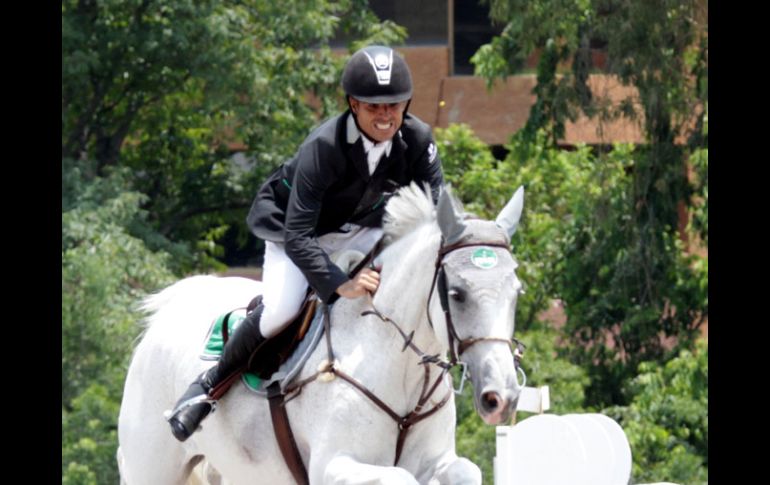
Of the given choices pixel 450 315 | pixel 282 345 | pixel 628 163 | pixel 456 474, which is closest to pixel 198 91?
pixel 628 163

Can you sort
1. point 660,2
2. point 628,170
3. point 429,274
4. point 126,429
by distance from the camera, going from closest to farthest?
point 429,274, point 126,429, point 660,2, point 628,170

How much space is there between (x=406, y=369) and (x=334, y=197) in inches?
34.3

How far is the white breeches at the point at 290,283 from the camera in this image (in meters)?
7.35

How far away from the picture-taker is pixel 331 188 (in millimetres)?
7250

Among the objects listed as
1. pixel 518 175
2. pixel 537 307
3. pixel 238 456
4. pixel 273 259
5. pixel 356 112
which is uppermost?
pixel 356 112

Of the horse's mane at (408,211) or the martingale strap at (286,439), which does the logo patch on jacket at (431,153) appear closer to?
the horse's mane at (408,211)

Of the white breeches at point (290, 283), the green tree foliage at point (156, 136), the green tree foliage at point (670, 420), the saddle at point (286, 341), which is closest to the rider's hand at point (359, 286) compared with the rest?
the saddle at point (286, 341)

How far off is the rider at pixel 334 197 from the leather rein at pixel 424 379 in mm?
242

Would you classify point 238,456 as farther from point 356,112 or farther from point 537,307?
point 537,307

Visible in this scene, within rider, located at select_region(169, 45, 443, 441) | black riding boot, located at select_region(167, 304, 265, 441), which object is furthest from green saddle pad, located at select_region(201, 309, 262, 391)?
rider, located at select_region(169, 45, 443, 441)

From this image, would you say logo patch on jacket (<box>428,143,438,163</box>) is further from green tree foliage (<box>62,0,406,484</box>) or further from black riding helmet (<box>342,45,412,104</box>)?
green tree foliage (<box>62,0,406,484</box>)

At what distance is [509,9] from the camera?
A: 15.5m

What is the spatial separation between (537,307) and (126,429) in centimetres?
857

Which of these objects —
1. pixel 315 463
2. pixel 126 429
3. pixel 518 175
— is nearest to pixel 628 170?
pixel 518 175
